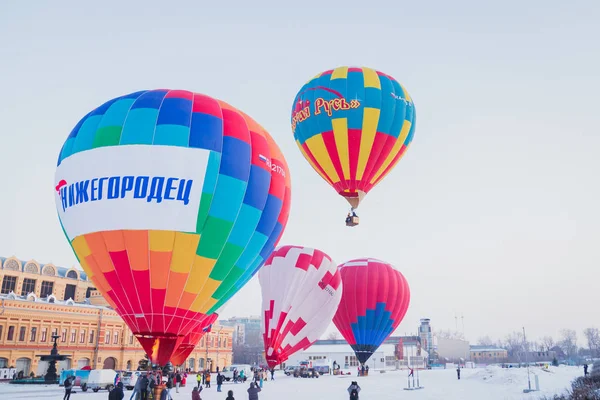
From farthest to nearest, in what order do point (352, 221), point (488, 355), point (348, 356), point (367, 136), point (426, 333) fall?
point (488, 355) → point (426, 333) → point (348, 356) → point (367, 136) → point (352, 221)

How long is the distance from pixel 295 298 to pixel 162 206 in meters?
13.9

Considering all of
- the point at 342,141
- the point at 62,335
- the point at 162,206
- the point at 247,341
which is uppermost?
the point at 342,141

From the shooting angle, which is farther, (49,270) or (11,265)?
(49,270)

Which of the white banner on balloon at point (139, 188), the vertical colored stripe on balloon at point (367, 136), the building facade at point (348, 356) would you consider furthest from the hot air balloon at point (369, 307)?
the building facade at point (348, 356)

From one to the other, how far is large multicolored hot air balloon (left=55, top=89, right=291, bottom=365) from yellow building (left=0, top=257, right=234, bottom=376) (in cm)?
3085

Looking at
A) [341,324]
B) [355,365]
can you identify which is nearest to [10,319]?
[341,324]

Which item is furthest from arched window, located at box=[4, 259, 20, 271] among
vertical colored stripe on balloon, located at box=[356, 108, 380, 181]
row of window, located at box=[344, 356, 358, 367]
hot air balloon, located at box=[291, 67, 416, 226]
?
row of window, located at box=[344, 356, 358, 367]

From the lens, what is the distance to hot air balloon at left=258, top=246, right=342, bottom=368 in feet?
81.8

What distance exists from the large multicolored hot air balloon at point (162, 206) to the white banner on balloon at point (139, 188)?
0.09ft

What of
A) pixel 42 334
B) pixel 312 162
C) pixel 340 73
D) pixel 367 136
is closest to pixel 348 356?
pixel 42 334

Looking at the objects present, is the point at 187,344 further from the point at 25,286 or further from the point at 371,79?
the point at 25,286

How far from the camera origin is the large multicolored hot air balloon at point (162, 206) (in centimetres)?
1362

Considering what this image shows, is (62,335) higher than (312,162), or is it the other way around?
(312,162)

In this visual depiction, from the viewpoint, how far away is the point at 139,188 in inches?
540
